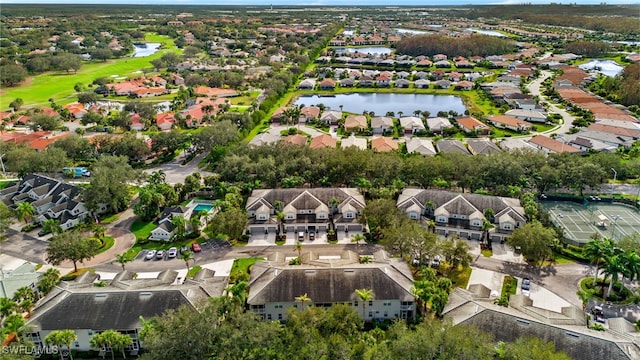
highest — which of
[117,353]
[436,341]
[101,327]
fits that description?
[436,341]

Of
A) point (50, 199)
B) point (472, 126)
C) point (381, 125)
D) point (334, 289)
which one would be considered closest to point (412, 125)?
point (381, 125)

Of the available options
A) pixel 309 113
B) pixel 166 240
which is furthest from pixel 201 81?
pixel 166 240

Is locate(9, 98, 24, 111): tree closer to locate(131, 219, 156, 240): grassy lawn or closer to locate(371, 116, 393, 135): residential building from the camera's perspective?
locate(131, 219, 156, 240): grassy lawn

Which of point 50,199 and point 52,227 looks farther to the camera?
point 50,199

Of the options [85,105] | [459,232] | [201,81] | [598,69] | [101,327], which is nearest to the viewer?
[101,327]

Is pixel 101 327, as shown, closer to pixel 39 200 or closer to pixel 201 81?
pixel 39 200

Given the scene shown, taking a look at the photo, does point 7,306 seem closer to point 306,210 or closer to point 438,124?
point 306,210
